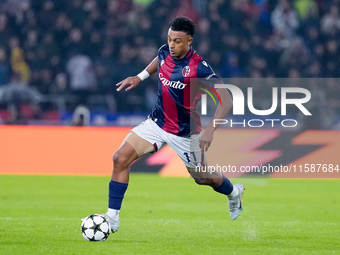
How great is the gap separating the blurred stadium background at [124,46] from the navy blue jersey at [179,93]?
951cm

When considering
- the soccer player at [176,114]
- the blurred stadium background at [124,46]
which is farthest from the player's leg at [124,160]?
the blurred stadium background at [124,46]

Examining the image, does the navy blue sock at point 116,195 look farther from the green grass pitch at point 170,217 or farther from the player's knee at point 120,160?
the green grass pitch at point 170,217

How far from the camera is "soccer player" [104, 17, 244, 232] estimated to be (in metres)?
6.72

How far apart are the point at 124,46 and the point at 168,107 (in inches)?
459

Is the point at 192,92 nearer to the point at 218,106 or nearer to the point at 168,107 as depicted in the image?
the point at 168,107

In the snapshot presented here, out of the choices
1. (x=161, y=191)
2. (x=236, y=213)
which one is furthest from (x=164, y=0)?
(x=236, y=213)

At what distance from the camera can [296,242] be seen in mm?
6762

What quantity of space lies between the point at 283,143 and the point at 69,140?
13.1 ft

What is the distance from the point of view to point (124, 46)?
18.5 meters

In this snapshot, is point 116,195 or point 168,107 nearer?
point 116,195

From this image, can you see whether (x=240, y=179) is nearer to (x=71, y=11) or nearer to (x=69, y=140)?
(x=69, y=140)

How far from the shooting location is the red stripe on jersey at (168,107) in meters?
7.03

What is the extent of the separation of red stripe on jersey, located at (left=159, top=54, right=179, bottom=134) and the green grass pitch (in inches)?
42.4

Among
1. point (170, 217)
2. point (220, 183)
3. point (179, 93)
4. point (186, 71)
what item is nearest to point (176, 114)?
point (179, 93)
